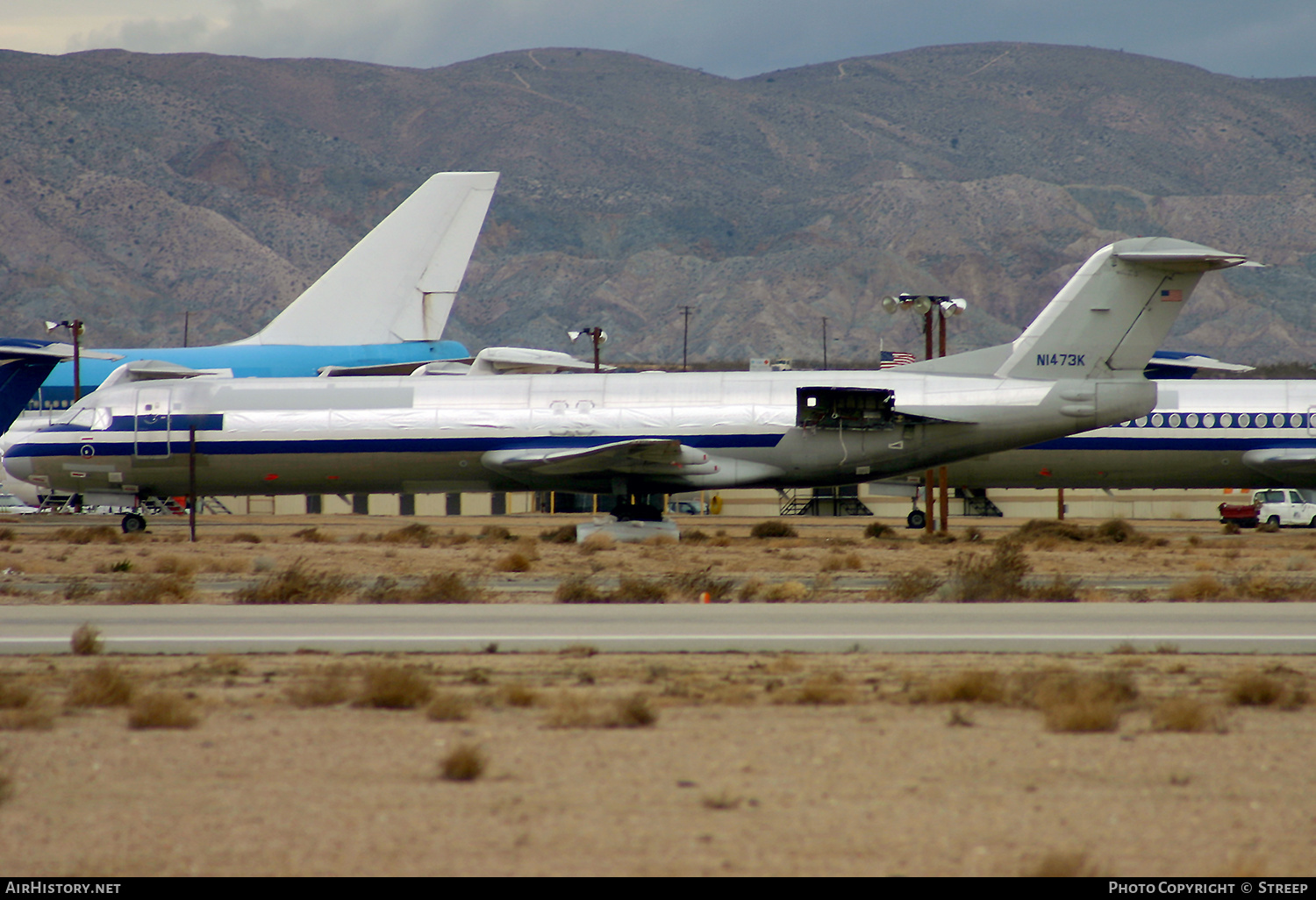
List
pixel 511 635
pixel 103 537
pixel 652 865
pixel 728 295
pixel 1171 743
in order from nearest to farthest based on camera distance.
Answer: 1. pixel 652 865
2. pixel 1171 743
3. pixel 511 635
4. pixel 103 537
5. pixel 728 295

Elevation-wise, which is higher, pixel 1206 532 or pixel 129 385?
pixel 129 385

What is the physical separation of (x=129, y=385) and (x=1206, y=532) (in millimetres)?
30441

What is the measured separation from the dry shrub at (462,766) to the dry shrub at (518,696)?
85.2 inches

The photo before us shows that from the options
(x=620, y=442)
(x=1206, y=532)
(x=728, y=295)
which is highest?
(x=728, y=295)

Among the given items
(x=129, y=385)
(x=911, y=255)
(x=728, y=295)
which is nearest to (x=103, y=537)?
(x=129, y=385)

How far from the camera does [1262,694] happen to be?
1130 centimetres

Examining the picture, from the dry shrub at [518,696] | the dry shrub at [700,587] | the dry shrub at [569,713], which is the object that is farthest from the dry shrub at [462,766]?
the dry shrub at [700,587]

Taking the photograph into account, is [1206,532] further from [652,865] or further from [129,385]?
[652,865]

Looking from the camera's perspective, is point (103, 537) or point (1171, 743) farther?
point (103, 537)

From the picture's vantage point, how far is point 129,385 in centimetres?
3394

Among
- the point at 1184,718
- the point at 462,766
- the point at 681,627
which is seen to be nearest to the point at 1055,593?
the point at 681,627

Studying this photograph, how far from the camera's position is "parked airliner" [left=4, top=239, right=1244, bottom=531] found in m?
30.5

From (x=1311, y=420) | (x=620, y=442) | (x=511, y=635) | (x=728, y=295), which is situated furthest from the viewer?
(x=728, y=295)

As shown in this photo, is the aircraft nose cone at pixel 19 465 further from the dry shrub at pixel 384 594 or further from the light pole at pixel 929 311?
the light pole at pixel 929 311
